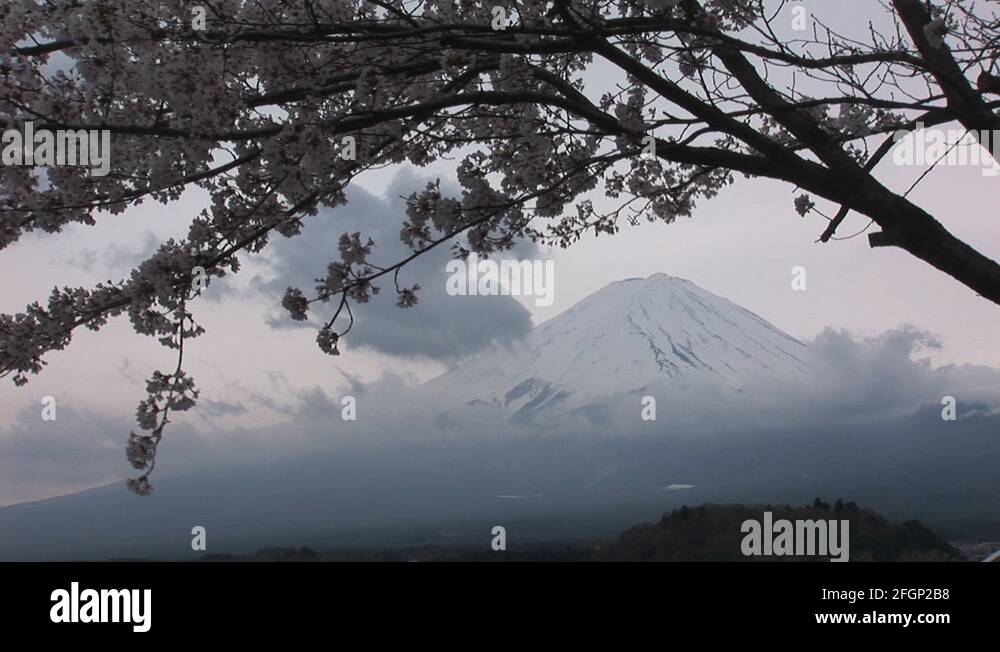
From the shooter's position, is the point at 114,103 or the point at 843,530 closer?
the point at 114,103

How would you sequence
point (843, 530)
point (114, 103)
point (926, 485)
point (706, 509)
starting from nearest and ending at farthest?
1. point (114, 103)
2. point (843, 530)
3. point (706, 509)
4. point (926, 485)

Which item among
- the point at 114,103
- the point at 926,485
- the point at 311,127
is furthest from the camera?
the point at 926,485

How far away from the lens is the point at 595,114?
6.00 metres

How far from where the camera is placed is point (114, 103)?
5.66m

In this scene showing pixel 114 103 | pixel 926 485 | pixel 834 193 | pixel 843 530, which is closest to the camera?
pixel 114 103

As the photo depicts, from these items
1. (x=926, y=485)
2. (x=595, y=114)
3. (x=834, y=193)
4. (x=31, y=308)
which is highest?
(x=595, y=114)
